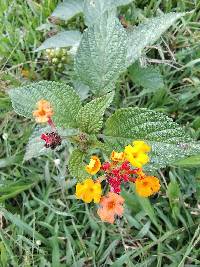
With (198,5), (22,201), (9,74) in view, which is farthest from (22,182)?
(198,5)

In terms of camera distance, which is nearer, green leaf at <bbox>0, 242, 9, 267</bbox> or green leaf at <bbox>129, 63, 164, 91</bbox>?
green leaf at <bbox>0, 242, 9, 267</bbox>

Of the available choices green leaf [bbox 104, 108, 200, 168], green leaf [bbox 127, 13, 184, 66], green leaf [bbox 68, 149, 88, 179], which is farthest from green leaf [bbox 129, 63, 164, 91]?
green leaf [bbox 68, 149, 88, 179]

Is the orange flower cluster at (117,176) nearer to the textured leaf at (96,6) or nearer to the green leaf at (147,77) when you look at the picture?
the green leaf at (147,77)

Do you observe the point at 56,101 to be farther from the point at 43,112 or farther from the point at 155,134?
the point at 155,134

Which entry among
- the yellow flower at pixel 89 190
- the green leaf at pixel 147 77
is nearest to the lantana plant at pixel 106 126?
the yellow flower at pixel 89 190

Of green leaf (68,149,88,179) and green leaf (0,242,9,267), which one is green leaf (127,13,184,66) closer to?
green leaf (68,149,88,179)

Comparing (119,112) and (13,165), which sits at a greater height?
(119,112)

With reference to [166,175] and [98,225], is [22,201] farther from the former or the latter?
[166,175]

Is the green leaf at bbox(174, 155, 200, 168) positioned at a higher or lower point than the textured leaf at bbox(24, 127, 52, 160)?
lower
